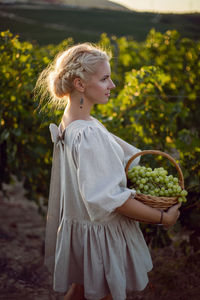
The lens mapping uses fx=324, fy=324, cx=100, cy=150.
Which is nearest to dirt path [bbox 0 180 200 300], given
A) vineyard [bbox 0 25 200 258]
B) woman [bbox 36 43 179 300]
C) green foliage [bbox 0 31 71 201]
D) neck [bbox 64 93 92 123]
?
vineyard [bbox 0 25 200 258]

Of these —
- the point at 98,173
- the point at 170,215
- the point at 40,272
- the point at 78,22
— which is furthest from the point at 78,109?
the point at 78,22

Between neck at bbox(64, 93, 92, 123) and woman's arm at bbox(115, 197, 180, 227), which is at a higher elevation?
neck at bbox(64, 93, 92, 123)

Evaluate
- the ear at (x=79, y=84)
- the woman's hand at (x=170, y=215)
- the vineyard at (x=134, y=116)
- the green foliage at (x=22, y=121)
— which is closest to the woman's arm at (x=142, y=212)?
the woman's hand at (x=170, y=215)

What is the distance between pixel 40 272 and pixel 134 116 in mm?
1568

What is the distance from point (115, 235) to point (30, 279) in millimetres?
1353

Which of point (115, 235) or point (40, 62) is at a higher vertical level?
point (40, 62)

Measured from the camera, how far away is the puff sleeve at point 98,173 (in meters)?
1.48

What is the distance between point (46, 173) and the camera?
3465 mm

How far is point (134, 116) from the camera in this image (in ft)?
9.14

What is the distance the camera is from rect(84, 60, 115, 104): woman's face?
162 cm

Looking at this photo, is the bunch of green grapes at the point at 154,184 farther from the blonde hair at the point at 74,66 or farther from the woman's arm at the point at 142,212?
the blonde hair at the point at 74,66

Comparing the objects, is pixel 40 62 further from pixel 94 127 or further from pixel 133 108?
pixel 94 127

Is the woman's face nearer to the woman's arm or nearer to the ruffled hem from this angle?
the woman's arm

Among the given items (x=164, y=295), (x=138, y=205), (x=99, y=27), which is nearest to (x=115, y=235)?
(x=138, y=205)
